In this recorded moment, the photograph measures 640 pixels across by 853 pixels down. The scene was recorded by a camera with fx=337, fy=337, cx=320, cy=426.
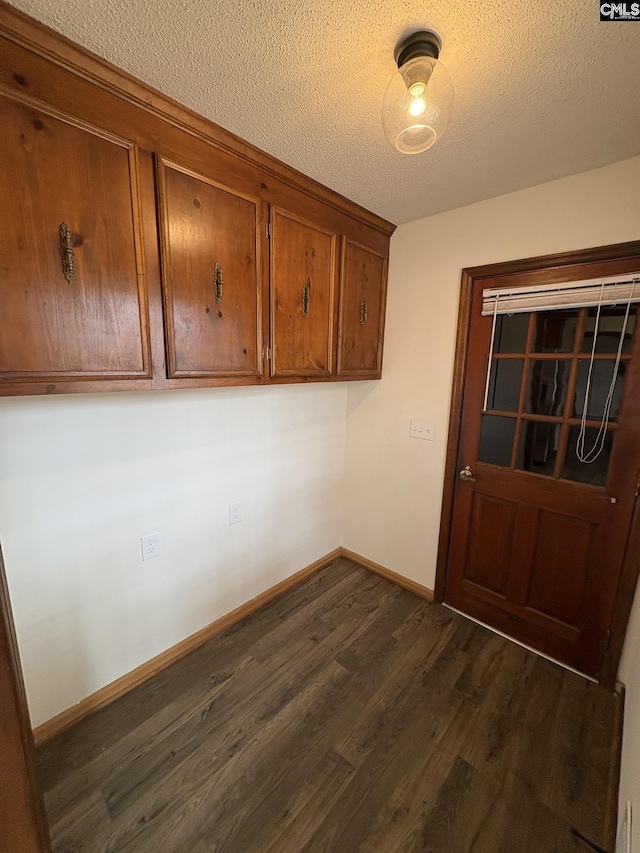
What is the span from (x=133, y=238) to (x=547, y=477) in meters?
2.16

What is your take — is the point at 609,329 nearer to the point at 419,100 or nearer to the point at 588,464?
the point at 588,464

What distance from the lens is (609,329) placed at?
1571mm

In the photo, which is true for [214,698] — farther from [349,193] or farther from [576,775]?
[349,193]

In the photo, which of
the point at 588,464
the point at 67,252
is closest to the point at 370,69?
the point at 67,252

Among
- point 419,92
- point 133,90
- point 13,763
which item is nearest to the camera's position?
point 13,763

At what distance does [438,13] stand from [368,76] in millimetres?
252

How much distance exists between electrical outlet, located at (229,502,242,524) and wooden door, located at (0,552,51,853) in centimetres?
121

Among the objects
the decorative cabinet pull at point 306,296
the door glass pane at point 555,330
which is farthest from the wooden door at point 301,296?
the door glass pane at point 555,330

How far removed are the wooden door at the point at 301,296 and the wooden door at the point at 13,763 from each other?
4.11ft

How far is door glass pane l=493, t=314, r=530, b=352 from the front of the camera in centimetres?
180

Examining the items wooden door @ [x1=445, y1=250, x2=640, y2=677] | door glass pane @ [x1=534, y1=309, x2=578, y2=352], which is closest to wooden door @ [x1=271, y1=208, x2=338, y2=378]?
wooden door @ [x1=445, y1=250, x2=640, y2=677]

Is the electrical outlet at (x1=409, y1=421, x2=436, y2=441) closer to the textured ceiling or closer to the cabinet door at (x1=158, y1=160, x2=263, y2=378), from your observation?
the cabinet door at (x1=158, y1=160, x2=263, y2=378)

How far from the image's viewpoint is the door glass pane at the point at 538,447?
1766 millimetres

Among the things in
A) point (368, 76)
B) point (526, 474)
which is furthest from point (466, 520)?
point (368, 76)
